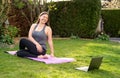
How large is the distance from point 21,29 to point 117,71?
9.75 meters

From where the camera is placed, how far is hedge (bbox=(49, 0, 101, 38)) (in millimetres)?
16281

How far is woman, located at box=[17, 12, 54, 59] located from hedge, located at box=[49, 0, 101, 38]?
26.5 ft

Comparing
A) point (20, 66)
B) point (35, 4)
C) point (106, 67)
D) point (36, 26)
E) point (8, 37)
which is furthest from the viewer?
point (35, 4)

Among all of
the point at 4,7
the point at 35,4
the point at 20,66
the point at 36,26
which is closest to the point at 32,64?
the point at 20,66

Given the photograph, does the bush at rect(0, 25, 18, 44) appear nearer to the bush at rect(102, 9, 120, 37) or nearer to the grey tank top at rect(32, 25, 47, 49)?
the grey tank top at rect(32, 25, 47, 49)

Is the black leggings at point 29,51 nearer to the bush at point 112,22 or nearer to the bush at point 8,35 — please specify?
the bush at point 8,35

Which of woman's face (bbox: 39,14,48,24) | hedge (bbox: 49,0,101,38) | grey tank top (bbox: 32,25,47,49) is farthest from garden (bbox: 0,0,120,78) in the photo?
woman's face (bbox: 39,14,48,24)

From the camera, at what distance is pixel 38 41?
27.2 ft

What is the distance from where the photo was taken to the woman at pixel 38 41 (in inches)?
316

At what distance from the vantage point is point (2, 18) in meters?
11.8

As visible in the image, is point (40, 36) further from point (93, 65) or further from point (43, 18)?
point (93, 65)

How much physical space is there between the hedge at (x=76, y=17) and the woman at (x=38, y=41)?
807 centimetres

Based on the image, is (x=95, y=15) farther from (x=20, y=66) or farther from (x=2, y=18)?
(x=20, y=66)

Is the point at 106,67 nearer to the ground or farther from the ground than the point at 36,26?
nearer to the ground
